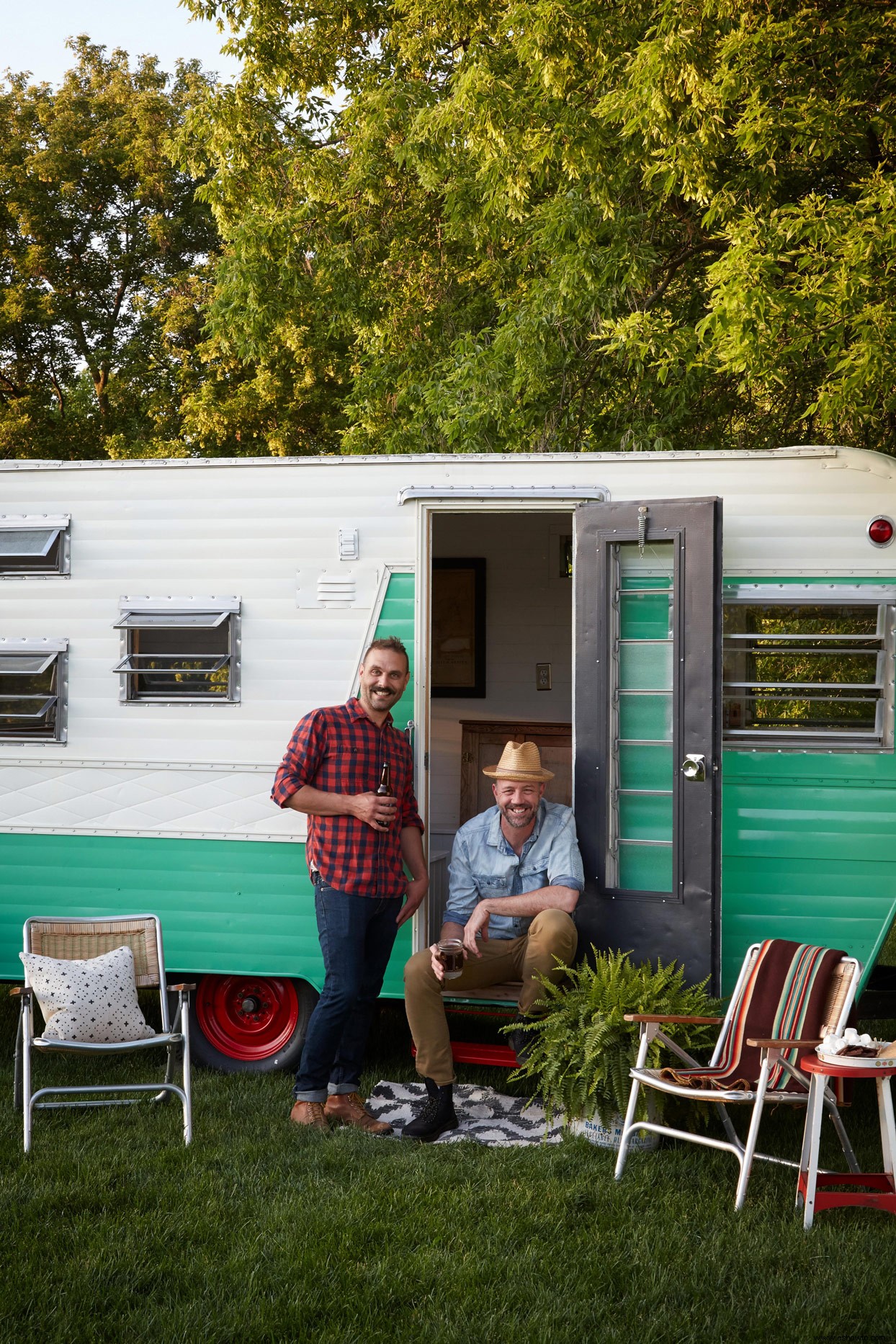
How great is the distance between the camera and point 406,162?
9.61 metres

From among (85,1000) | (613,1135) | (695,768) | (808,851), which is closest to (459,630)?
(695,768)

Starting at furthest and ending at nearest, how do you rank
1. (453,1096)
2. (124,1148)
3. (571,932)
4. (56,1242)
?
(453,1096)
(571,932)
(124,1148)
(56,1242)

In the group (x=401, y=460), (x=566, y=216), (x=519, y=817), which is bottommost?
(x=519, y=817)

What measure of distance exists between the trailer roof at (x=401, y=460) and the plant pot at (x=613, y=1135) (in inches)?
103

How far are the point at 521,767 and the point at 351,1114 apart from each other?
1.53m

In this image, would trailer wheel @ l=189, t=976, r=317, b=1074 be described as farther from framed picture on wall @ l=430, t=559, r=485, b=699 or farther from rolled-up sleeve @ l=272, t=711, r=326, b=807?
framed picture on wall @ l=430, t=559, r=485, b=699

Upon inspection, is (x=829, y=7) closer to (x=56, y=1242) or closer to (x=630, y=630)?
(x=630, y=630)

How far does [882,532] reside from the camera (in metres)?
5.21

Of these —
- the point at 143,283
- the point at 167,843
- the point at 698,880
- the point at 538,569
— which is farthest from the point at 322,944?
the point at 143,283

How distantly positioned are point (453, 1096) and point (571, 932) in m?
0.95

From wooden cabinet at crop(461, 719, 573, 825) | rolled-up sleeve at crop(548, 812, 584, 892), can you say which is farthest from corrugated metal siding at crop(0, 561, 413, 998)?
wooden cabinet at crop(461, 719, 573, 825)

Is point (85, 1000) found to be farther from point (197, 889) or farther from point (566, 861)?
point (566, 861)

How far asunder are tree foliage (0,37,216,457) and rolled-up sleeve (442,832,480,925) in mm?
12174

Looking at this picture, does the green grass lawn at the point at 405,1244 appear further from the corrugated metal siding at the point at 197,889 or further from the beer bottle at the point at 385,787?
the beer bottle at the point at 385,787
